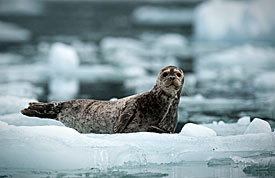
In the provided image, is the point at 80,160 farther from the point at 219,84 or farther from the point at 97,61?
the point at 97,61

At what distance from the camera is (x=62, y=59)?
1105 cm

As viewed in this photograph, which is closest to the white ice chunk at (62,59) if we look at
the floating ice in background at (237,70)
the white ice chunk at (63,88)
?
the white ice chunk at (63,88)

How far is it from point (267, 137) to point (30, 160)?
79.4 inches

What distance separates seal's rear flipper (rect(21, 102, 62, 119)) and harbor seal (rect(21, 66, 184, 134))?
0.81 ft

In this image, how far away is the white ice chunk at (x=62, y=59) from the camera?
1097 cm

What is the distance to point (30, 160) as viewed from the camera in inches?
163

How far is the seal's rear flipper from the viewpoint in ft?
17.9

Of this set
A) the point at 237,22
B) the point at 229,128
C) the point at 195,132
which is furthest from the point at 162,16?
the point at 195,132

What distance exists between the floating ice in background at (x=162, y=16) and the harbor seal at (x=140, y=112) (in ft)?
45.9

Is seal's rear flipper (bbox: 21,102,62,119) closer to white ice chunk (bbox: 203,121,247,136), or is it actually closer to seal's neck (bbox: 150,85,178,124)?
seal's neck (bbox: 150,85,178,124)

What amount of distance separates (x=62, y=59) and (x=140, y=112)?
6416mm

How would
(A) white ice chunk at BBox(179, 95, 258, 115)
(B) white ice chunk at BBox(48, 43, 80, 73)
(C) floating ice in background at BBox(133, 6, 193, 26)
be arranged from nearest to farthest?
(A) white ice chunk at BBox(179, 95, 258, 115), (B) white ice chunk at BBox(48, 43, 80, 73), (C) floating ice in background at BBox(133, 6, 193, 26)

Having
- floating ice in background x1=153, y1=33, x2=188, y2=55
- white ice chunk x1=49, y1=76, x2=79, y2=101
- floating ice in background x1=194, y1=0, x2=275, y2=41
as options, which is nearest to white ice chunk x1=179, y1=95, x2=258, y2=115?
white ice chunk x1=49, y1=76, x2=79, y2=101

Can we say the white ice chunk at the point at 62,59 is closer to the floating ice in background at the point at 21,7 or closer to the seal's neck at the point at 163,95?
the seal's neck at the point at 163,95
